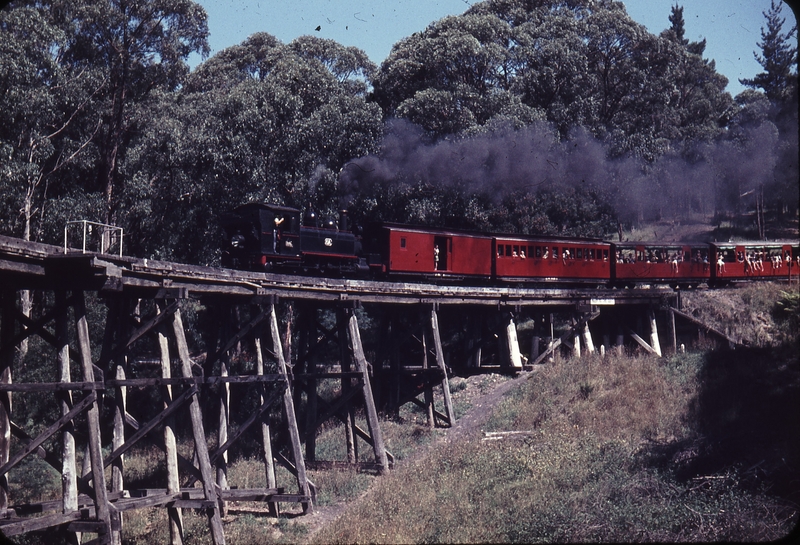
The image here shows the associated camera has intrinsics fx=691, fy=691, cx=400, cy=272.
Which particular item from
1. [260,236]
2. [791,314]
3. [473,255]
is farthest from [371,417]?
[791,314]

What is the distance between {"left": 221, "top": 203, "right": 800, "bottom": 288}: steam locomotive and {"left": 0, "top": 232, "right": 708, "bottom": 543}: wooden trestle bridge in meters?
1.46

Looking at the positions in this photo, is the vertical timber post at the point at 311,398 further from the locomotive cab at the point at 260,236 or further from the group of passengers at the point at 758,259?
the group of passengers at the point at 758,259

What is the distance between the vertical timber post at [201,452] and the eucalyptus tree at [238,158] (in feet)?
45.5

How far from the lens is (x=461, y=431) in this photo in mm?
19734

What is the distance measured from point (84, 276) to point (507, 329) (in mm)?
16329

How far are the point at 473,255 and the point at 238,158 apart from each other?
32.1ft

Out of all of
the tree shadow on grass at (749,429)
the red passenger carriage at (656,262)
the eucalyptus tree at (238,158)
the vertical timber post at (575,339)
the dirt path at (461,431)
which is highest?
the eucalyptus tree at (238,158)

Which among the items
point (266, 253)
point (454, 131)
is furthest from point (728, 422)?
point (454, 131)

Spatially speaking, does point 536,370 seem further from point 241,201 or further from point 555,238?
point 241,201

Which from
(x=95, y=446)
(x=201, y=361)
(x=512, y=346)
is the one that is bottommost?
(x=201, y=361)

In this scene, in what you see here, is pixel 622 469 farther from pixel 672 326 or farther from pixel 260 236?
pixel 672 326

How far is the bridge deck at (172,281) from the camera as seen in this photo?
10680 millimetres

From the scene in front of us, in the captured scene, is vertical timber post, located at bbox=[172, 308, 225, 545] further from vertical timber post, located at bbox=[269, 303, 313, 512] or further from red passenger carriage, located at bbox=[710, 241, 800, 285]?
red passenger carriage, located at bbox=[710, 241, 800, 285]

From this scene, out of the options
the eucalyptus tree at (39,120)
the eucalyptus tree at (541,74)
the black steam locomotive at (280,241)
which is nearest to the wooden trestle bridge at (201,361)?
the black steam locomotive at (280,241)
